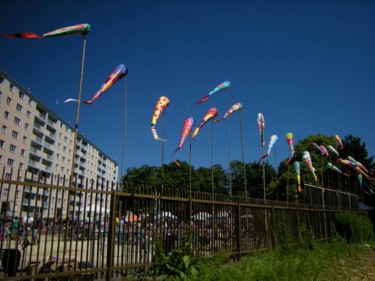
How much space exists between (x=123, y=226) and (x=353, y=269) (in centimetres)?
707

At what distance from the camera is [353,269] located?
9.32 metres

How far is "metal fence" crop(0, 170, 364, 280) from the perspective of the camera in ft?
17.2

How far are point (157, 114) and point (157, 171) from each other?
2255 inches

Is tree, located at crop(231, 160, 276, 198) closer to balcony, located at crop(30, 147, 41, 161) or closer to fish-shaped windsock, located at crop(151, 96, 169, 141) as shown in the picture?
balcony, located at crop(30, 147, 41, 161)

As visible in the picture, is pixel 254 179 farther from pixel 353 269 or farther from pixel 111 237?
pixel 111 237

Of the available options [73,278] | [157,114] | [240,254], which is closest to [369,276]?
[240,254]

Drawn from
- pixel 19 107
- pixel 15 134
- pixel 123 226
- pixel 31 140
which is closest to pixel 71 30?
pixel 123 226

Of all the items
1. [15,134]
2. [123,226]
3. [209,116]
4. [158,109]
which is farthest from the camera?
[15,134]

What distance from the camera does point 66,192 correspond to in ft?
19.2

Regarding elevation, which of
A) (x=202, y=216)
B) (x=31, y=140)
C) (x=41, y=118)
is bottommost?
(x=202, y=216)

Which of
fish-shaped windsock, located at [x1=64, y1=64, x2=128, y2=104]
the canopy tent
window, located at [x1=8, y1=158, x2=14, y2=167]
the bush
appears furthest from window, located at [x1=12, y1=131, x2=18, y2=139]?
the canopy tent

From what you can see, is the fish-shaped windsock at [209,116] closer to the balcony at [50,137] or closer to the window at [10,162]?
the window at [10,162]

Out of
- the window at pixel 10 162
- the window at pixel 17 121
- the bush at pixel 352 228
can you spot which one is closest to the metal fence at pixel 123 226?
the bush at pixel 352 228

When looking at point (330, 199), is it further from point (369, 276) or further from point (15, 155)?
point (15, 155)
